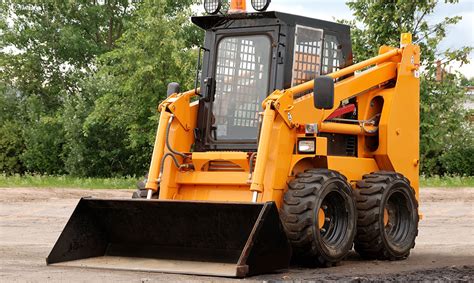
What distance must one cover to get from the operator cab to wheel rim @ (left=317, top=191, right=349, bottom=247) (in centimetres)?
103

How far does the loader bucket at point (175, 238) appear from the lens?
852 cm

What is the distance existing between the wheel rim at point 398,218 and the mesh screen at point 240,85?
204 centimetres

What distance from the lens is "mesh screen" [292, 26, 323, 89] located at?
33.7ft

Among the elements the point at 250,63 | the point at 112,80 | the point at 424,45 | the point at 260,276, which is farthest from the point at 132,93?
the point at 260,276

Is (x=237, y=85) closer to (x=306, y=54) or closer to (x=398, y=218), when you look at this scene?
(x=306, y=54)

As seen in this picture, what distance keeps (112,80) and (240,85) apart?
78.7ft

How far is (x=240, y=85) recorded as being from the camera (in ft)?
34.2

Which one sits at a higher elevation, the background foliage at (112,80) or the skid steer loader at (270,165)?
the background foliage at (112,80)

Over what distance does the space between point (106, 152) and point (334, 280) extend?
27.7 meters

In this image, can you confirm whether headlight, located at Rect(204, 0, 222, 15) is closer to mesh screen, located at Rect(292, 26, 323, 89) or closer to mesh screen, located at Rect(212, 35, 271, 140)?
mesh screen, located at Rect(212, 35, 271, 140)

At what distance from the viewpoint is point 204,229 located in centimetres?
918

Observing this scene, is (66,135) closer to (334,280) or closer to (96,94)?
(96,94)

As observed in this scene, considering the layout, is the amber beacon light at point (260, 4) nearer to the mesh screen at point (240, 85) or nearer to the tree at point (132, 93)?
the mesh screen at point (240, 85)

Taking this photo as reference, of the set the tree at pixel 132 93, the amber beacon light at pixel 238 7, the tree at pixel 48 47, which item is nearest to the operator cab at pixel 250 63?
the amber beacon light at pixel 238 7
